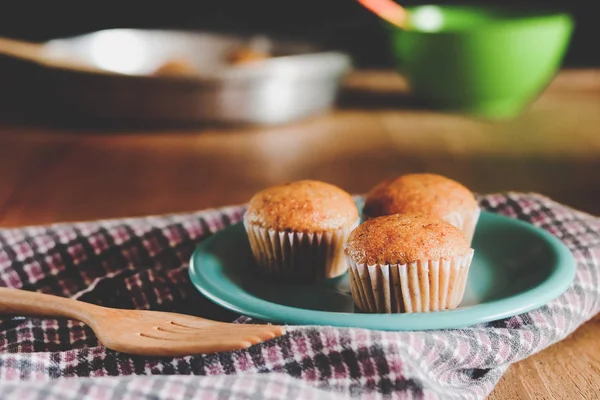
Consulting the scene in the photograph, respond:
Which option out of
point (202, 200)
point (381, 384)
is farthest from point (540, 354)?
point (202, 200)

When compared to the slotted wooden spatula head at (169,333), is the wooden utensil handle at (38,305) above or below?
below

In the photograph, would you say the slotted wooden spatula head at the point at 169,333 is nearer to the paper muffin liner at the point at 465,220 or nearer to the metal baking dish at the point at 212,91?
the paper muffin liner at the point at 465,220

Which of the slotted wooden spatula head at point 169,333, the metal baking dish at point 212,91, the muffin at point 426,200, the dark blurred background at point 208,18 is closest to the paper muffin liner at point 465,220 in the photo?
the muffin at point 426,200

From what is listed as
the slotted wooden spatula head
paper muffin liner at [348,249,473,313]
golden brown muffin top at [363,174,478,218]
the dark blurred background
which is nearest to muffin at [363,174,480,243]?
golden brown muffin top at [363,174,478,218]

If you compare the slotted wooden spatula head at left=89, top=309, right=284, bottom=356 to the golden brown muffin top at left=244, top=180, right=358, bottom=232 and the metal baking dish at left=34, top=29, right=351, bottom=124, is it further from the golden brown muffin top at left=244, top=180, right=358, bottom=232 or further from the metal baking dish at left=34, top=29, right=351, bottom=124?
the metal baking dish at left=34, top=29, right=351, bottom=124

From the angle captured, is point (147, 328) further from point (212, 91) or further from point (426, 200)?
point (212, 91)
